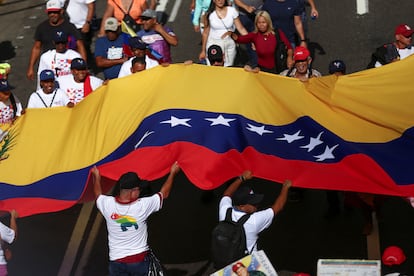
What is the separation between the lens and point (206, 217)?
1142cm

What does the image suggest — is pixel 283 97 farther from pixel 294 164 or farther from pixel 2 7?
pixel 2 7

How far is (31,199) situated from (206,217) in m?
2.47

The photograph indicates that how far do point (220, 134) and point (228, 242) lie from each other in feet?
4.93

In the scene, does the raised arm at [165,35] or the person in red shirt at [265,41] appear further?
the raised arm at [165,35]

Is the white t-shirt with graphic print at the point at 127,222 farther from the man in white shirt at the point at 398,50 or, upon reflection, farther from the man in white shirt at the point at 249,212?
the man in white shirt at the point at 398,50

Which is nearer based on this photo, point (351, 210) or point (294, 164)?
point (294, 164)

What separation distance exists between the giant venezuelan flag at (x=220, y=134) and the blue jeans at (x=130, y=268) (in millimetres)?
857

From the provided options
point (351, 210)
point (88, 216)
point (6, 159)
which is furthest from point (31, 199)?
point (351, 210)

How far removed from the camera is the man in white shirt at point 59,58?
40.8 ft

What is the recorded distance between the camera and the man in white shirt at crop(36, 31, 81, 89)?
12445mm

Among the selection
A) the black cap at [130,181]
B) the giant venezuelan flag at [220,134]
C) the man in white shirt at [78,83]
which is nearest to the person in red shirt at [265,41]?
the giant venezuelan flag at [220,134]

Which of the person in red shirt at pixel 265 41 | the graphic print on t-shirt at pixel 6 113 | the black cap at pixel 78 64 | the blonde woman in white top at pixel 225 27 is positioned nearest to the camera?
the graphic print on t-shirt at pixel 6 113

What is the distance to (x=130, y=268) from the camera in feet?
30.3

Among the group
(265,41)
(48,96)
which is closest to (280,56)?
(265,41)
